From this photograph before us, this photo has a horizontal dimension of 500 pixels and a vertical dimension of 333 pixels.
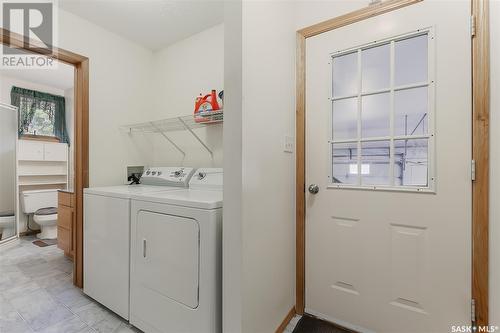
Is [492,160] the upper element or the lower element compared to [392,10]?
lower

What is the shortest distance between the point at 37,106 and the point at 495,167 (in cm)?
559

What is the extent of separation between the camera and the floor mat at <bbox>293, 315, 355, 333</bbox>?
1479mm

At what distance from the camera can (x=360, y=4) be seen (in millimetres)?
1457

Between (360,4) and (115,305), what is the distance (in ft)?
8.87

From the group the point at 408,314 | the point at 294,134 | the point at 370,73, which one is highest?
the point at 370,73

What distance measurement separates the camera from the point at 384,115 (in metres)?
1.41

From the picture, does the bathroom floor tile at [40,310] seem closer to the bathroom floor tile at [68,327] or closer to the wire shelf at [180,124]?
the bathroom floor tile at [68,327]

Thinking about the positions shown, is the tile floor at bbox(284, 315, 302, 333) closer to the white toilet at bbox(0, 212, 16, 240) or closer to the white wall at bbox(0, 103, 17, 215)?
the white toilet at bbox(0, 212, 16, 240)

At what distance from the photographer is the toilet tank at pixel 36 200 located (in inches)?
136

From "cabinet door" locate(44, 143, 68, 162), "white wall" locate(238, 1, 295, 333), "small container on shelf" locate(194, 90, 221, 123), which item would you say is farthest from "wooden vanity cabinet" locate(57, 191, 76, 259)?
"white wall" locate(238, 1, 295, 333)

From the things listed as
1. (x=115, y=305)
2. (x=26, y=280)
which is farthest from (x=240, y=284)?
(x=26, y=280)

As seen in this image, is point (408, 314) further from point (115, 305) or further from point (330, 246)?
point (115, 305)

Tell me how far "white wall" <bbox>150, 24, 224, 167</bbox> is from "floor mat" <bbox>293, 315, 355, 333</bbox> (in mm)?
1403

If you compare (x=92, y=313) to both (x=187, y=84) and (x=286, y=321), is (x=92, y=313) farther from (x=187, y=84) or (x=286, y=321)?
(x=187, y=84)
